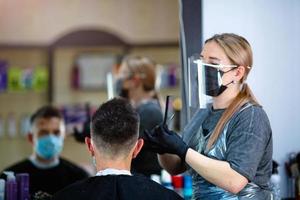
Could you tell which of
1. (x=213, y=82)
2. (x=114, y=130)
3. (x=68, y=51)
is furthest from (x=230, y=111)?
(x=68, y=51)

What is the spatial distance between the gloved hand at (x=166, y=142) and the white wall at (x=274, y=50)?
2.36 ft

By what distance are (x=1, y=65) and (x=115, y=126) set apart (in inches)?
107

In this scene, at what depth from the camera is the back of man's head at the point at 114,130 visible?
159cm

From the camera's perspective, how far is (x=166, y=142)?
65.7 inches

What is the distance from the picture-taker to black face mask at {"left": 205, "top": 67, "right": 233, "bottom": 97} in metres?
1.77

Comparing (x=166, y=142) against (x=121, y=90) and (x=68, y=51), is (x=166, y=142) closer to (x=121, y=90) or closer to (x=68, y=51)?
(x=121, y=90)

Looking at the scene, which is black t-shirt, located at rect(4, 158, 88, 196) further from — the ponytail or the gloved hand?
the ponytail

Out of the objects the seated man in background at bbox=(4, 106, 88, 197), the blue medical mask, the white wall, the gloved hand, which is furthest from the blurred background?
the gloved hand

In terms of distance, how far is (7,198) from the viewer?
6.56 ft

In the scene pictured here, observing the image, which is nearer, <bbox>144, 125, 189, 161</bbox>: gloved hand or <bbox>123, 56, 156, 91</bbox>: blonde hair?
<bbox>144, 125, 189, 161</bbox>: gloved hand

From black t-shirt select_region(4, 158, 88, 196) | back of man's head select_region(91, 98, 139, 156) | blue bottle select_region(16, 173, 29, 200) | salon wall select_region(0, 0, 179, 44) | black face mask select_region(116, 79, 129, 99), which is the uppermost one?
salon wall select_region(0, 0, 179, 44)

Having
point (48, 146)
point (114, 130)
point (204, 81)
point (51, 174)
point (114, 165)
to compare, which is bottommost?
point (51, 174)

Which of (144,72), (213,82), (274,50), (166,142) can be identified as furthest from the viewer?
(144,72)

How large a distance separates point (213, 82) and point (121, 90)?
3.51 ft
